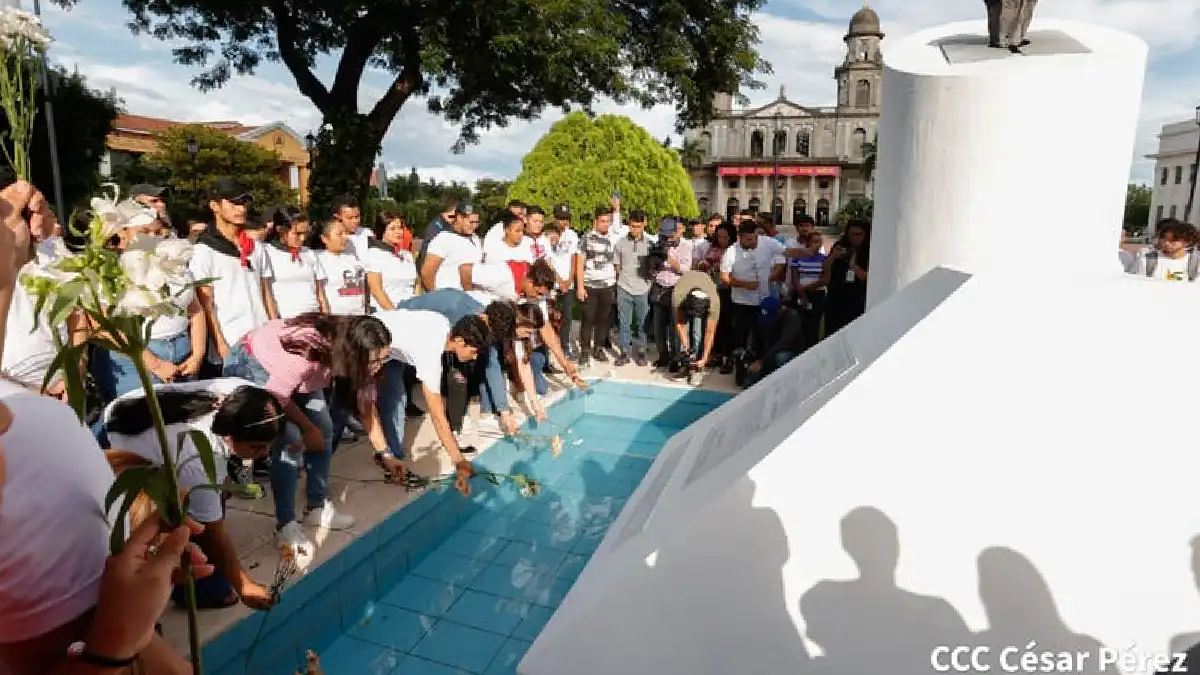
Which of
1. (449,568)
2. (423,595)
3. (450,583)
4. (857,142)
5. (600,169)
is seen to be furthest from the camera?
(857,142)

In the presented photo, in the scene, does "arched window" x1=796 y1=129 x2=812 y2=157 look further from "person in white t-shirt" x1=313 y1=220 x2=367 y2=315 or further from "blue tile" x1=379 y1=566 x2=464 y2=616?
"blue tile" x1=379 y1=566 x2=464 y2=616

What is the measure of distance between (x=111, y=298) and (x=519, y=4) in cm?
940

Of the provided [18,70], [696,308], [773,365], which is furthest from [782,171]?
[18,70]

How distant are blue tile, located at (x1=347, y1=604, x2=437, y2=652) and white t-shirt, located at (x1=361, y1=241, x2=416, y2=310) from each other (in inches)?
102

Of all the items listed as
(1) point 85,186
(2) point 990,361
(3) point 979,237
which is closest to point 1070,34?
(3) point 979,237

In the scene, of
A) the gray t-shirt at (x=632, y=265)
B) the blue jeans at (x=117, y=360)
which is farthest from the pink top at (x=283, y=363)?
the gray t-shirt at (x=632, y=265)

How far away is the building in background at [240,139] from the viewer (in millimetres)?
35275

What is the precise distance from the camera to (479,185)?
59781 mm

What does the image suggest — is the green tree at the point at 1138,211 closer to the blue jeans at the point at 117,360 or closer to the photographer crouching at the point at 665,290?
the photographer crouching at the point at 665,290

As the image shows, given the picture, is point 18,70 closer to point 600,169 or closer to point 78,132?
point 78,132

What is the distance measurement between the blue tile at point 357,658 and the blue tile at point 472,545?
93cm

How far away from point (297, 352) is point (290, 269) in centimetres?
139

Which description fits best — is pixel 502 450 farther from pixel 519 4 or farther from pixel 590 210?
pixel 590 210

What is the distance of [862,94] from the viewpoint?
211 feet
